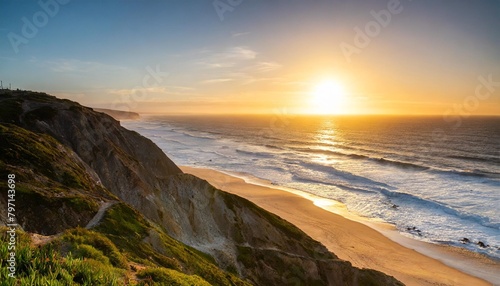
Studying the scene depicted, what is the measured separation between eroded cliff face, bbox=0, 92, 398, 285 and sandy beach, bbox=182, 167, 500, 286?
27.4 feet

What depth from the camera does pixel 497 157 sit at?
9412 cm

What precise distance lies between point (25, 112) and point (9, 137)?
13.5 metres

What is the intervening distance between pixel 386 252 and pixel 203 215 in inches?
926

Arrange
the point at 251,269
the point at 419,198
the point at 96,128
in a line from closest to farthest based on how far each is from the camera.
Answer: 1. the point at 251,269
2. the point at 96,128
3. the point at 419,198

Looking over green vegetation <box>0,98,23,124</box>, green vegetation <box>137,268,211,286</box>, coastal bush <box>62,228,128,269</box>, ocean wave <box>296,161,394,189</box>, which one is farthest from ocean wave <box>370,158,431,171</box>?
green vegetation <box>0,98,23,124</box>

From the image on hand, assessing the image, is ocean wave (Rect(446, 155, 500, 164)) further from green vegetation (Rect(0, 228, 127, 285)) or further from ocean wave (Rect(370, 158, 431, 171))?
green vegetation (Rect(0, 228, 127, 285))

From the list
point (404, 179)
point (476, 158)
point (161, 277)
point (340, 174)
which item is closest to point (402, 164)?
point (404, 179)

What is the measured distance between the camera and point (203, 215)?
98.9 ft

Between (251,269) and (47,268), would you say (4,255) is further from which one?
(251,269)

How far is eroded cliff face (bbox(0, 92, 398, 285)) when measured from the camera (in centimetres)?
2517

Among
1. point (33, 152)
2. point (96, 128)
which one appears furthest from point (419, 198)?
point (33, 152)

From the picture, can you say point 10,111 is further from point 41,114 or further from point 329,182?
point 329,182

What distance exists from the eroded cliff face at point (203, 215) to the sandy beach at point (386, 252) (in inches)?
329

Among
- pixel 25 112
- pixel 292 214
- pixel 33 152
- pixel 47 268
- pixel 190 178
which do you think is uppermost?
pixel 25 112
